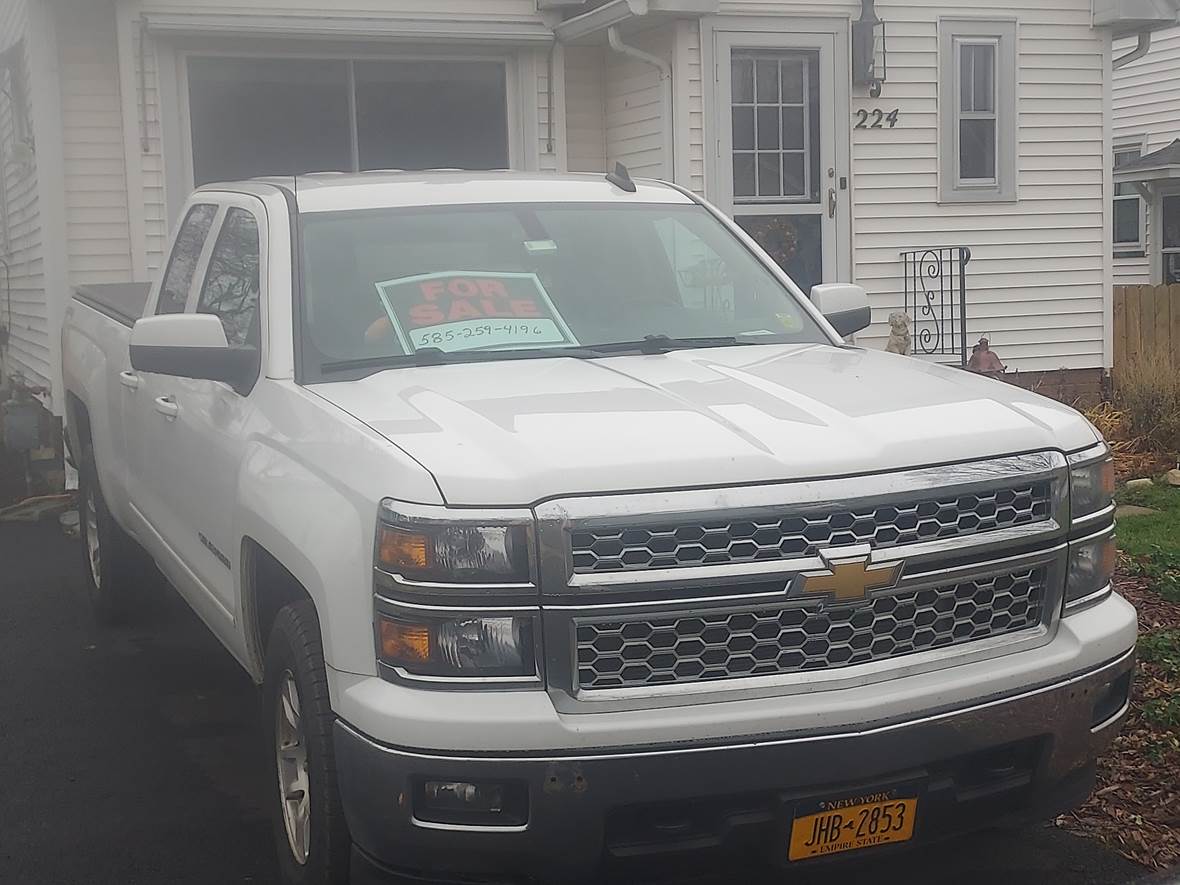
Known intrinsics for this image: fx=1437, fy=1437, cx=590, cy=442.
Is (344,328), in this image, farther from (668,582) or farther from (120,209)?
(120,209)

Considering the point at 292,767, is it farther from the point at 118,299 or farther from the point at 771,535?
the point at 118,299

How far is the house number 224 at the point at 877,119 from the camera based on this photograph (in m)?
11.9

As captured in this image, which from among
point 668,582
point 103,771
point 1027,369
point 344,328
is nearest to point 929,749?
point 668,582

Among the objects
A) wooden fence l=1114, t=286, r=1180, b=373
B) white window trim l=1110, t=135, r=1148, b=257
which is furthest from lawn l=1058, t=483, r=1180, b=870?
white window trim l=1110, t=135, r=1148, b=257

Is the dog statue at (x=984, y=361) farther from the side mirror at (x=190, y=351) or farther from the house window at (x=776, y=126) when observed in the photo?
the side mirror at (x=190, y=351)

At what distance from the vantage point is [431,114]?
11750mm


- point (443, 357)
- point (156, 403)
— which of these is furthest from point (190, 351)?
point (156, 403)

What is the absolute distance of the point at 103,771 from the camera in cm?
475

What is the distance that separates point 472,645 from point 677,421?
0.70m

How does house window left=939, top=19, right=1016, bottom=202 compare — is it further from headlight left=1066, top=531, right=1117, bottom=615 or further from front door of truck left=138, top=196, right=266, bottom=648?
headlight left=1066, top=531, right=1117, bottom=615

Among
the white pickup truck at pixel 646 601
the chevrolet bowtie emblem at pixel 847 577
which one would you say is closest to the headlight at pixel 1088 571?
the white pickup truck at pixel 646 601

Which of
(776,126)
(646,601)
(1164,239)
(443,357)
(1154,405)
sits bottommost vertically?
(1154,405)

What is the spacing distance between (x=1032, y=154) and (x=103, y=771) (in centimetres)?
1023

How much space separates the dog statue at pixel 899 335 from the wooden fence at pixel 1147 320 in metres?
3.11
